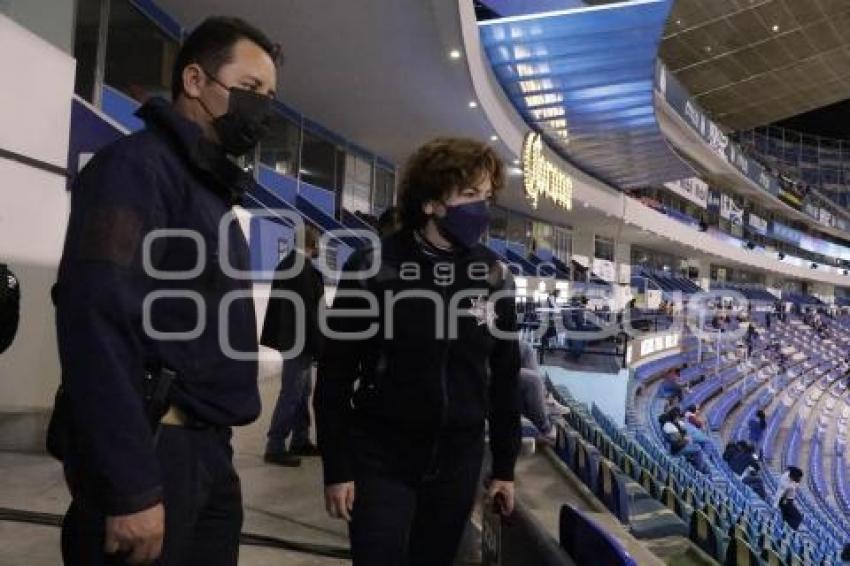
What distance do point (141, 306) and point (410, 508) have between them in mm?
833

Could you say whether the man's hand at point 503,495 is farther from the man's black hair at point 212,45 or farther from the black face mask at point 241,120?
the man's black hair at point 212,45

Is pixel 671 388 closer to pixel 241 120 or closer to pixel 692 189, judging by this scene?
pixel 241 120

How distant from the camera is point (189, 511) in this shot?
1219 mm

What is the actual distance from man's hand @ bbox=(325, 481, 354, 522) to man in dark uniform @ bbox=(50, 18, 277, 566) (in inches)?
Answer: 10.9

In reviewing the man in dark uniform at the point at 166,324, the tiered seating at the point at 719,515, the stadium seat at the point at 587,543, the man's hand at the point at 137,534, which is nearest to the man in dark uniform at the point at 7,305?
→ the man in dark uniform at the point at 166,324

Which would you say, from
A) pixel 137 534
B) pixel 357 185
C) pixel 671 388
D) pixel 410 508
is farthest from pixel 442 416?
pixel 671 388

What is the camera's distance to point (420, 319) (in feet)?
5.36

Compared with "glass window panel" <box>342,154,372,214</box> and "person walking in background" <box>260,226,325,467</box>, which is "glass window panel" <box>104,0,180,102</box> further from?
"glass window panel" <box>342,154,372,214</box>

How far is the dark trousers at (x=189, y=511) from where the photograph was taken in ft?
3.70

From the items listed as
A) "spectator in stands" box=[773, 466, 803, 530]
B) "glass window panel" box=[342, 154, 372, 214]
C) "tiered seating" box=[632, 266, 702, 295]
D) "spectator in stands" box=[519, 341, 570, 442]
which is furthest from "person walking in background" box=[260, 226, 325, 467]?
"tiered seating" box=[632, 266, 702, 295]

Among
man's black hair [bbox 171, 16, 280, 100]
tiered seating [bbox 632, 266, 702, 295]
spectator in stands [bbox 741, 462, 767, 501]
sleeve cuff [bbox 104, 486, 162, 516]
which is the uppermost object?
tiered seating [bbox 632, 266, 702, 295]

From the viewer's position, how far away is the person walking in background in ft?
10.7

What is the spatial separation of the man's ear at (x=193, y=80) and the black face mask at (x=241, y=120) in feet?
0.05

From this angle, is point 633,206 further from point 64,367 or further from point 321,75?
point 64,367
